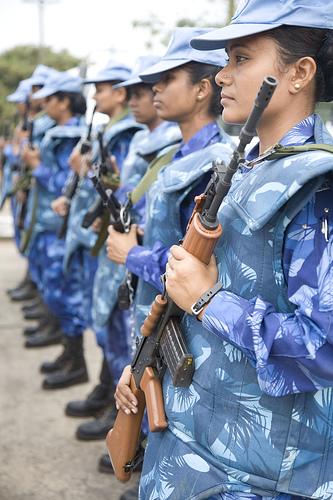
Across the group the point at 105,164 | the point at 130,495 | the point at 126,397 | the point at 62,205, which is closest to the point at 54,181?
the point at 62,205

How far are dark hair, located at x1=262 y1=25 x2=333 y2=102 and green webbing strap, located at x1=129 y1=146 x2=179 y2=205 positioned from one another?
1.23m

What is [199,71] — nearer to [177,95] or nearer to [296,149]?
[177,95]

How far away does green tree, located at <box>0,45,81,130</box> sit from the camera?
3009 centimetres

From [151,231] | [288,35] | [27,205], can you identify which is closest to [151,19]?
[27,205]

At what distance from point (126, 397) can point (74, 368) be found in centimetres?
272

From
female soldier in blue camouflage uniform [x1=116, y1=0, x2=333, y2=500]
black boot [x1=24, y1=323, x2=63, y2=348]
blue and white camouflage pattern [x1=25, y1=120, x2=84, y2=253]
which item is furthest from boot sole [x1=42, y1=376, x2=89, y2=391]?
female soldier in blue camouflage uniform [x1=116, y1=0, x2=333, y2=500]

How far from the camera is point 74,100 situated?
5109 millimetres

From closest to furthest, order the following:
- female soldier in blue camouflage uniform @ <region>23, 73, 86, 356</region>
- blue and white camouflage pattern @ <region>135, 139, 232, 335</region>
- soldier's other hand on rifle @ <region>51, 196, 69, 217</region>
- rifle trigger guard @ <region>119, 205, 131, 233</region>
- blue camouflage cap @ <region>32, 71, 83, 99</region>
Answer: blue and white camouflage pattern @ <region>135, 139, 232, 335</region>
rifle trigger guard @ <region>119, 205, 131, 233</region>
soldier's other hand on rifle @ <region>51, 196, 69, 217</region>
female soldier in blue camouflage uniform @ <region>23, 73, 86, 356</region>
blue camouflage cap @ <region>32, 71, 83, 99</region>

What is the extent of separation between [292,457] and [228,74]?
0.83 metres

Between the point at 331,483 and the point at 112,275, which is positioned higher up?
the point at 331,483

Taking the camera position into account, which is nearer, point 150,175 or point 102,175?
point 150,175

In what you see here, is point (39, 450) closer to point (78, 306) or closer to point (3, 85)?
point (78, 306)

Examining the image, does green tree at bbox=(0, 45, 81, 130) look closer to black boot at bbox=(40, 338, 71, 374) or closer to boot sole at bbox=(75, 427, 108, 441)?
black boot at bbox=(40, 338, 71, 374)

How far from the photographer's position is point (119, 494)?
307 cm
